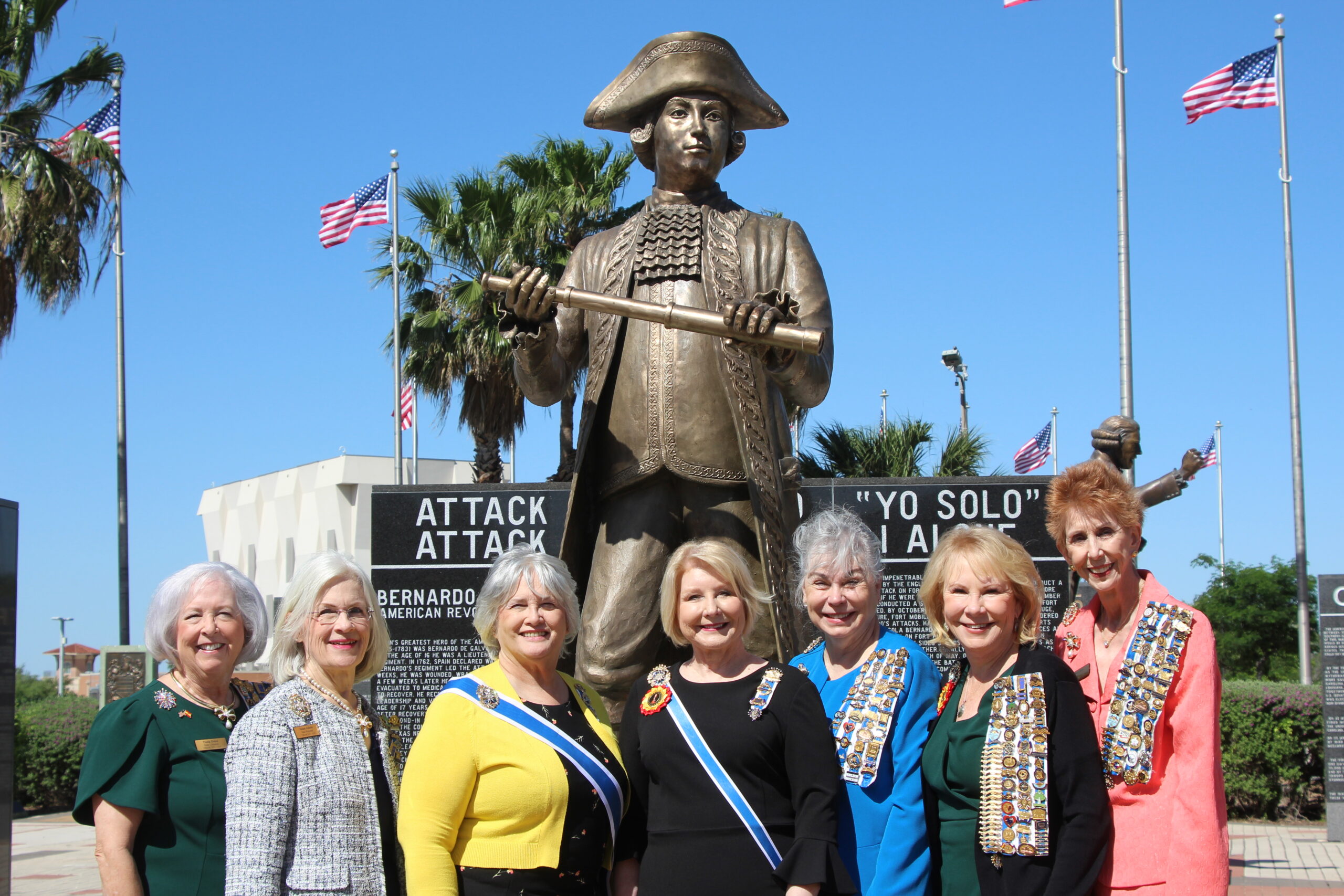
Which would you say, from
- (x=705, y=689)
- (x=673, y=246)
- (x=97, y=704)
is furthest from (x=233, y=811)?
(x=97, y=704)

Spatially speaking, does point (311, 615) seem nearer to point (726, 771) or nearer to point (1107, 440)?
point (726, 771)

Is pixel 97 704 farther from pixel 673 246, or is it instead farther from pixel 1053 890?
pixel 1053 890

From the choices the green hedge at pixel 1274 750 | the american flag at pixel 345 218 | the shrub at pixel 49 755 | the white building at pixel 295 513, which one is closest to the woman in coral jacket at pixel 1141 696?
the green hedge at pixel 1274 750

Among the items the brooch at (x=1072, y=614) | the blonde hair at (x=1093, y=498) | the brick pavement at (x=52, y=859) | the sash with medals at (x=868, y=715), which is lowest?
the brick pavement at (x=52, y=859)

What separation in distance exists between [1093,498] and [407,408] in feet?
60.8

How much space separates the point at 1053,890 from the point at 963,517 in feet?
25.0

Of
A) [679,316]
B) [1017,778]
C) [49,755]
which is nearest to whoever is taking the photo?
[1017,778]

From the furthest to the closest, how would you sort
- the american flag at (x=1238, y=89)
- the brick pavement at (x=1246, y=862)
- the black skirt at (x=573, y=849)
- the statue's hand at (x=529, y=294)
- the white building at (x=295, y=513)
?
the white building at (x=295, y=513), the american flag at (x=1238, y=89), the brick pavement at (x=1246, y=862), the statue's hand at (x=529, y=294), the black skirt at (x=573, y=849)

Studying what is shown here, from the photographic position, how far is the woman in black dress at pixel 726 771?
279 cm

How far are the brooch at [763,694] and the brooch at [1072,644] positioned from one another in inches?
29.2

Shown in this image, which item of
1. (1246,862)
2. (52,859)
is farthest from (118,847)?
(1246,862)

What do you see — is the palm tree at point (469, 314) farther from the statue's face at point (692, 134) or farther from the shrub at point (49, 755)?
the statue's face at point (692, 134)

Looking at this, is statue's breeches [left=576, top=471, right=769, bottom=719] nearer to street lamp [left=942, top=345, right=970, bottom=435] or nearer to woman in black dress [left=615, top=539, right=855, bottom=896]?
woman in black dress [left=615, top=539, right=855, bottom=896]

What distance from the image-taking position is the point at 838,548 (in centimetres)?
320
